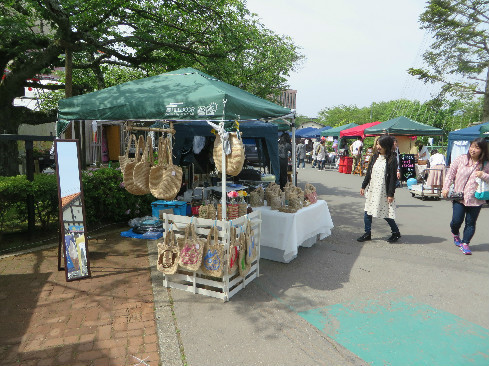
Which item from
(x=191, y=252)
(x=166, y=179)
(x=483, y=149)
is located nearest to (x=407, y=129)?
(x=483, y=149)

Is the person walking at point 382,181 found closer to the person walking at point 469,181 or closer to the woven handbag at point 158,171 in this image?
the person walking at point 469,181

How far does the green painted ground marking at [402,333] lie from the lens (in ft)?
10.0

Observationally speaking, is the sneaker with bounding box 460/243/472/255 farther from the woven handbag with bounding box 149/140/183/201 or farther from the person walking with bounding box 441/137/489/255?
the woven handbag with bounding box 149/140/183/201

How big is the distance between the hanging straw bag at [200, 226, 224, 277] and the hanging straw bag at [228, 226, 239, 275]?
108 millimetres

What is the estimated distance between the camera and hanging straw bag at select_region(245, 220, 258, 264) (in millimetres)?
4289

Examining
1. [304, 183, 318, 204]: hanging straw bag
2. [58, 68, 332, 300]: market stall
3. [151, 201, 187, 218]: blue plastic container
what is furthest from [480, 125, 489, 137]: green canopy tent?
[151, 201, 187, 218]: blue plastic container

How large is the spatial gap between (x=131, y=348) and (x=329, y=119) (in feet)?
266

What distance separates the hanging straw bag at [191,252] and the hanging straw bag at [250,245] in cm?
60

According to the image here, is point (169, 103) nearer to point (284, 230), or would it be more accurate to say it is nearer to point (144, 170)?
point (144, 170)

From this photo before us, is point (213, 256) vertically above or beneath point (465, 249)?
above

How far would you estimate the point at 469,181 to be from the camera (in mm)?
5746

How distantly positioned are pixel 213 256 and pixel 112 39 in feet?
25.8

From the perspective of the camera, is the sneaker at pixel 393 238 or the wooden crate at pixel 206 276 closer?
the wooden crate at pixel 206 276

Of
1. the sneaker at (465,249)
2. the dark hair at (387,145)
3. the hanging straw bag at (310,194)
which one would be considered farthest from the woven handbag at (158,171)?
the sneaker at (465,249)
